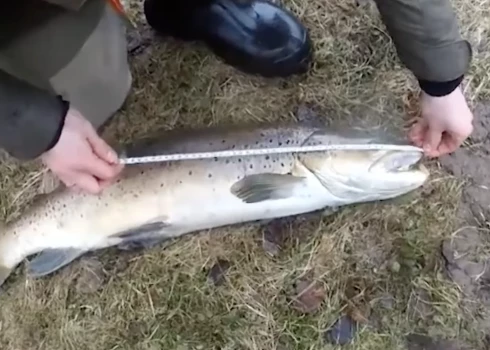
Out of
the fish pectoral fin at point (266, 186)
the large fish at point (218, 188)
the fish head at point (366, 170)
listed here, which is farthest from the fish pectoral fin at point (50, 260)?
the fish head at point (366, 170)

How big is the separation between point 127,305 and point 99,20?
0.55 meters

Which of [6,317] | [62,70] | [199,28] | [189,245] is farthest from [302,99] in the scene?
[6,317]

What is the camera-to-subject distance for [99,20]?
1.52 meters

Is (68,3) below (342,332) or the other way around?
the other way around

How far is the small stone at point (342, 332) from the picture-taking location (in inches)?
60.7

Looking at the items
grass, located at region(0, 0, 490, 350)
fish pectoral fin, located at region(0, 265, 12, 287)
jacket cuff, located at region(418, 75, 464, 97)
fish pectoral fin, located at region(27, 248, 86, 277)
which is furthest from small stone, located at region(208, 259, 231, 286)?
jacket cuff, located at region(418, 75, 464, 97)

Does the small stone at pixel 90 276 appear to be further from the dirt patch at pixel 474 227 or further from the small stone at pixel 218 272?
the dirt patch at pixel 474 227

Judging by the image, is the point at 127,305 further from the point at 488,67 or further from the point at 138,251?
the point at 488,67

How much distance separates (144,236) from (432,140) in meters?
0.56

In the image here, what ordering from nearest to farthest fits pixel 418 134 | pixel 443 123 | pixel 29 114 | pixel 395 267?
pixel 29 114 < pixel 443 123 < pixel 418 134 < pixel 395 267

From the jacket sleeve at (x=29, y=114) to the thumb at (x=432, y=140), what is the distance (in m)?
0.60

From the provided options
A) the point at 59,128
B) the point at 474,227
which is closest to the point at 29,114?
the point at 59,128

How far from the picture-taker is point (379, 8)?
127 cm

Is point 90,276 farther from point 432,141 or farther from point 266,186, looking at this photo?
point 432,141
